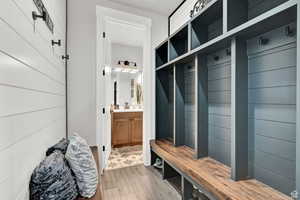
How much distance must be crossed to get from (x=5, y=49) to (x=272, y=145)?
1817mm

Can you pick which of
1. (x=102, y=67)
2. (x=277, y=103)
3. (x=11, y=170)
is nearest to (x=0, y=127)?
(x=11, y=170)

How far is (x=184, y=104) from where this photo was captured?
236cm

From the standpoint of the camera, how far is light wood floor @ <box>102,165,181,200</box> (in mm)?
1960

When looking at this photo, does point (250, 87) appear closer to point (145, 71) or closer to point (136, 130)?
point (145, 71)

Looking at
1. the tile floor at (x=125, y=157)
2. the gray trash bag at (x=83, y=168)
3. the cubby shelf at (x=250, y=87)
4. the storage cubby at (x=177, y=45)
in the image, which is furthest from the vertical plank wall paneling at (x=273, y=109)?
the tile floor at (x=125, y=157)

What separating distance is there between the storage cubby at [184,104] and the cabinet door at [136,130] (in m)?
1.93

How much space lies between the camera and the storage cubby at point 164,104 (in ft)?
9.19

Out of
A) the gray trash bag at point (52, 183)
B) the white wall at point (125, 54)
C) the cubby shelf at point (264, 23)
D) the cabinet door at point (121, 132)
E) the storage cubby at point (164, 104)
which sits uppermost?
the white wall at point (125, 54)

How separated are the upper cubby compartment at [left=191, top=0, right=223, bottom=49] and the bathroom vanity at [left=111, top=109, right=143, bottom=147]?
2598mm

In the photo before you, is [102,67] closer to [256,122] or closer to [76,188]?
[76,188]

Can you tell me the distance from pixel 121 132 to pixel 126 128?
0.51 ft

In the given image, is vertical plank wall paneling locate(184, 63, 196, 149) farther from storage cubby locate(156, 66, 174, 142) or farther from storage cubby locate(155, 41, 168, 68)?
storage cubby locate(155, 41, 168, 68)

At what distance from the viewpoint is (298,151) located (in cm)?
85

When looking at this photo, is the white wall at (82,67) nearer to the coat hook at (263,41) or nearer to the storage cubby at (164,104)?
the storage cubby at (164,104)
